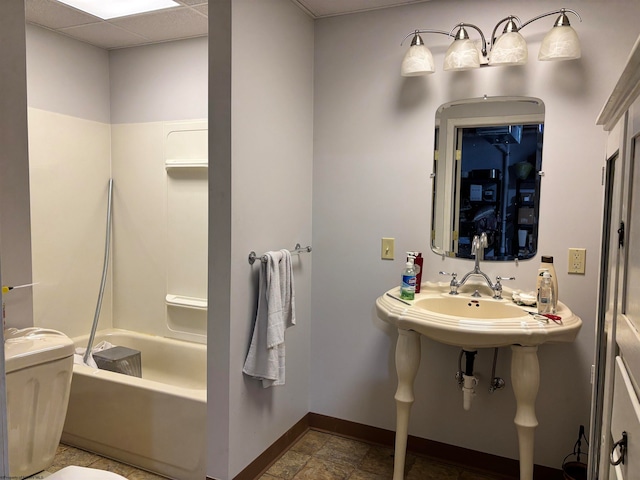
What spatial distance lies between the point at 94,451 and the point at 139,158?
1806mm

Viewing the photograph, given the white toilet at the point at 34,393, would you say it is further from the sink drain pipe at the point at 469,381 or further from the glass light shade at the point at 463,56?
the glass light shade at the point at 463,56

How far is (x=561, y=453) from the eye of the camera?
2170 millimetres

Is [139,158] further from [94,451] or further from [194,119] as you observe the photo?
[94,451]

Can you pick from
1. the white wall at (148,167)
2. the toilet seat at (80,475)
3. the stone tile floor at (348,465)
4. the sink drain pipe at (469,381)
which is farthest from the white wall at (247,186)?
the sink drain pipe at (469,381)

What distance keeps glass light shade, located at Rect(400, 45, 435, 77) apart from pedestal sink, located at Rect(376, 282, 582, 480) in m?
1.06

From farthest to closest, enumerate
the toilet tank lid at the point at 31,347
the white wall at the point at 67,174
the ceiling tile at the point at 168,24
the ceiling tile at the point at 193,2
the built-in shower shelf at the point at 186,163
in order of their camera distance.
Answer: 1. the built-in shower shelf at the point at 186,163
2. the white wall at the point at 67,174
3. the ceiling tile at the point at 168,24
4. the ceiling tile at the point at 193,2
5. the toilet tank lid at the point at 31,347

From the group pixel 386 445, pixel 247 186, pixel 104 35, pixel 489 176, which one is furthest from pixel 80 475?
pixel 104 35

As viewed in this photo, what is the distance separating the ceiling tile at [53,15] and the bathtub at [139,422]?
1942 mm

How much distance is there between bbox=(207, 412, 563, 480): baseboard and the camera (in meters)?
2.20

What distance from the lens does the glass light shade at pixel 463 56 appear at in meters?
2.09

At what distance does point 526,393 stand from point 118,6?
2737mm

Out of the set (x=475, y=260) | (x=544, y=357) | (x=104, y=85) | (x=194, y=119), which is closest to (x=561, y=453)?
(x=544, y=357)

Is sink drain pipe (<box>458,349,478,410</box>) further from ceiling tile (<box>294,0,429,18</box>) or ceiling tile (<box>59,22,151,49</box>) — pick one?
ceiling tile (<box>59,22,151,49</box>)

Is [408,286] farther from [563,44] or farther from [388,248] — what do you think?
[563,44]
